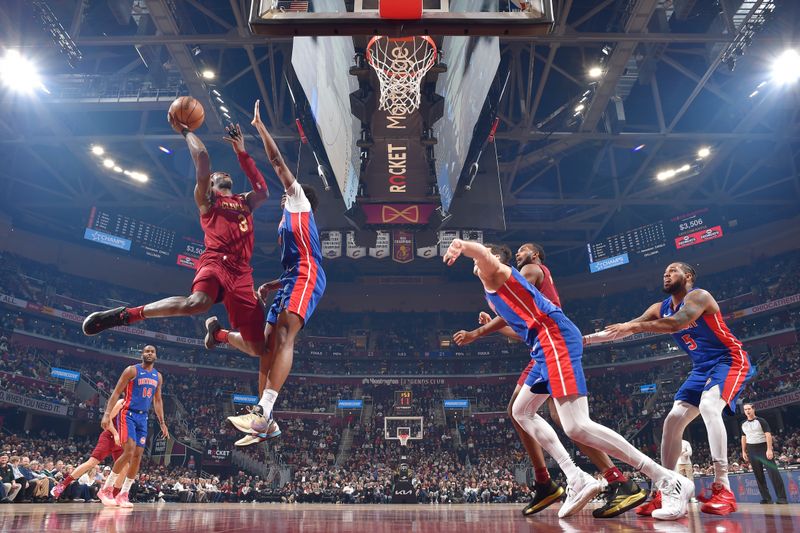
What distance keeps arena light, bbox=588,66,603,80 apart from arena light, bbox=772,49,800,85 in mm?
4344

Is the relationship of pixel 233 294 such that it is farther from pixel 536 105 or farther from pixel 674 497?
pixel 536 105

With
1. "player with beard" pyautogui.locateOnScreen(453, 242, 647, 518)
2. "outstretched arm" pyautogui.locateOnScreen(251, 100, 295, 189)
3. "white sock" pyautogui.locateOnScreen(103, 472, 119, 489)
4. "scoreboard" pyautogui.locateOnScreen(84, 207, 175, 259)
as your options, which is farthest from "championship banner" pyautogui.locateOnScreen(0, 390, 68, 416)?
"player with beard" pyautogui.locateOnScreen(453, 242, 647, 518)

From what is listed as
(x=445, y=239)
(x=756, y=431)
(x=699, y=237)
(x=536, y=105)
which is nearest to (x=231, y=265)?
(x=756, y=431)

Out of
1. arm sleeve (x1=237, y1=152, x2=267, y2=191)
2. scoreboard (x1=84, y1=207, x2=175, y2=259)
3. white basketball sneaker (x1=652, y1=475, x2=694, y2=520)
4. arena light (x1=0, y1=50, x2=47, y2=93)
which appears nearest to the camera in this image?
white basketball sneaker (x1=652, y1=475, x2=694, y2=520)

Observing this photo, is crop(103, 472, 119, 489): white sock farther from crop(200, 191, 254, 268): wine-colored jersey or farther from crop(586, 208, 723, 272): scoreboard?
crop(586, 208, 723, 272): scoreboard

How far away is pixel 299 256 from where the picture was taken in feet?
14.9

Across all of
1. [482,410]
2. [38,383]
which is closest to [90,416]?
[38,383]

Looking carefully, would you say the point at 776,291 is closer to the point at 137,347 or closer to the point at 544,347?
the point at 544,347

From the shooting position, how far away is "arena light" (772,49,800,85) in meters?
13.9

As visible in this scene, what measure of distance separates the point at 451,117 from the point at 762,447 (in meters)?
8.48

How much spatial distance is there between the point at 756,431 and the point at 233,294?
8.46 meters

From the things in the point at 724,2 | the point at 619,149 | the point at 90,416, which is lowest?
the point at 90,416

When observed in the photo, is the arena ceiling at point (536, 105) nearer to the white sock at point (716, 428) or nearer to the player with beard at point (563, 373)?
the white sock at point (716, 428)

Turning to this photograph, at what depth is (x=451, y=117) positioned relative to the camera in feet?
40.0
